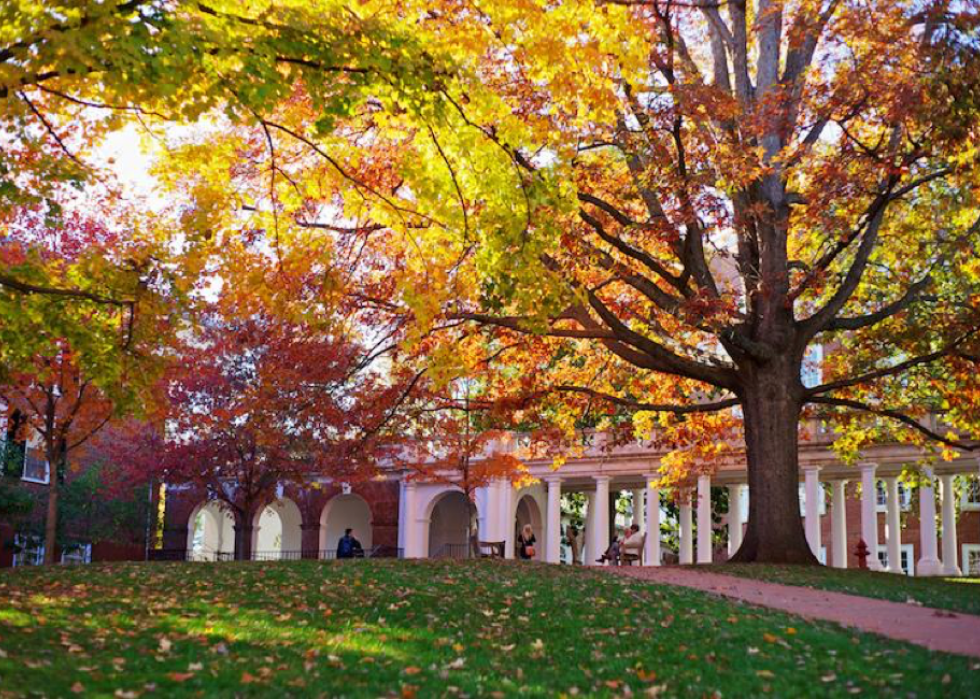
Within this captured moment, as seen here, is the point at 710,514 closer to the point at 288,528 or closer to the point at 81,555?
the point at 288,528

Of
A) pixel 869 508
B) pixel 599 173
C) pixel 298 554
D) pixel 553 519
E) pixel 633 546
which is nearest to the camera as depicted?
pixel 599 173

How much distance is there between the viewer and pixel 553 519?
36.7 metres

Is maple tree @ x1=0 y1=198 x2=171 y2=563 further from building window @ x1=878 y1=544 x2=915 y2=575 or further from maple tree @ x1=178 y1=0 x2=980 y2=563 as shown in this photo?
building window @ x1=878 y1=544 x2=915 y2=575

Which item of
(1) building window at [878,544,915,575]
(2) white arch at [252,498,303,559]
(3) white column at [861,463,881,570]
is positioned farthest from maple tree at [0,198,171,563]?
(1) building window at [878,544,915,575]

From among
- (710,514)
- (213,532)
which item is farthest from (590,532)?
(213,532)

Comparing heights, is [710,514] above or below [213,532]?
above

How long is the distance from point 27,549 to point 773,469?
22.0 m

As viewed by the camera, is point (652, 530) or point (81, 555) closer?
point (652, 530)

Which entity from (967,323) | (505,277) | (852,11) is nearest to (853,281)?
(967,323)

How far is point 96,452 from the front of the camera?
Result: 1332 inches

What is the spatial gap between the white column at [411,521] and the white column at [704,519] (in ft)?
37.4

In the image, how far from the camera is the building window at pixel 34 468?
31.6 m

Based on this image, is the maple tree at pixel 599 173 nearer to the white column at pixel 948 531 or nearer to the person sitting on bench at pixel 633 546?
the person sitting on bench at pixel 633 546

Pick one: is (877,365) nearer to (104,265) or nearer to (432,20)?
(432,20)
